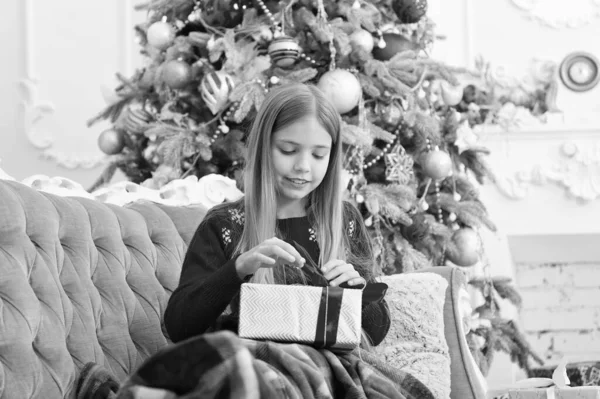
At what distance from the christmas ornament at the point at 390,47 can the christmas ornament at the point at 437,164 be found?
40 cm

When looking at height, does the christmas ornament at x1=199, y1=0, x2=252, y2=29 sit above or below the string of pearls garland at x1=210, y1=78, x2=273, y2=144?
above

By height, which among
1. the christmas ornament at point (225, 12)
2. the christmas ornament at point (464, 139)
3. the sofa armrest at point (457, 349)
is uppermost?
the christmas ornament at point (225, 12)

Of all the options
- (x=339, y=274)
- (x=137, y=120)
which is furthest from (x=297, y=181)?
(x=137, y=120)

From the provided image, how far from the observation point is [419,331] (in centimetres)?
223

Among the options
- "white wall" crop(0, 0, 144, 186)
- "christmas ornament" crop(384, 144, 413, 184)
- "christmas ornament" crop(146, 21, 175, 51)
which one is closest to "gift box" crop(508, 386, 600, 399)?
"christmas ornament" crop(384, 144, 413, 184)

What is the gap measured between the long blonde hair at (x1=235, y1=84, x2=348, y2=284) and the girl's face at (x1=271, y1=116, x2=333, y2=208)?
0.06ft

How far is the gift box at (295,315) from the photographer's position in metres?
1.67

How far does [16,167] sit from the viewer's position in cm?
488

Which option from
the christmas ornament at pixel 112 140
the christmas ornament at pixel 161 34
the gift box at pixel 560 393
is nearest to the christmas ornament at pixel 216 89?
the christmas ornament at pixel 161 34

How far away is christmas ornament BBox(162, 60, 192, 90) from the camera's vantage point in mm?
3342

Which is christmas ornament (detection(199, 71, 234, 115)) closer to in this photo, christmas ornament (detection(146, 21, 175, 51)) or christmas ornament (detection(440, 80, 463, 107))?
christmas ornament (detection(146, 21, 175, 51))

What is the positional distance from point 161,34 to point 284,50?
1.84 feet

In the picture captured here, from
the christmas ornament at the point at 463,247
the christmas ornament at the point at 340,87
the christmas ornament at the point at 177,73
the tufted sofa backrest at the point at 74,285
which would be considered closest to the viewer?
the tufted sofa backrest at the point at 74,285

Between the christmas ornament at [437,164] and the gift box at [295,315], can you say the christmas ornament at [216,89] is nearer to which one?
the christmas ornament at [437,164]
